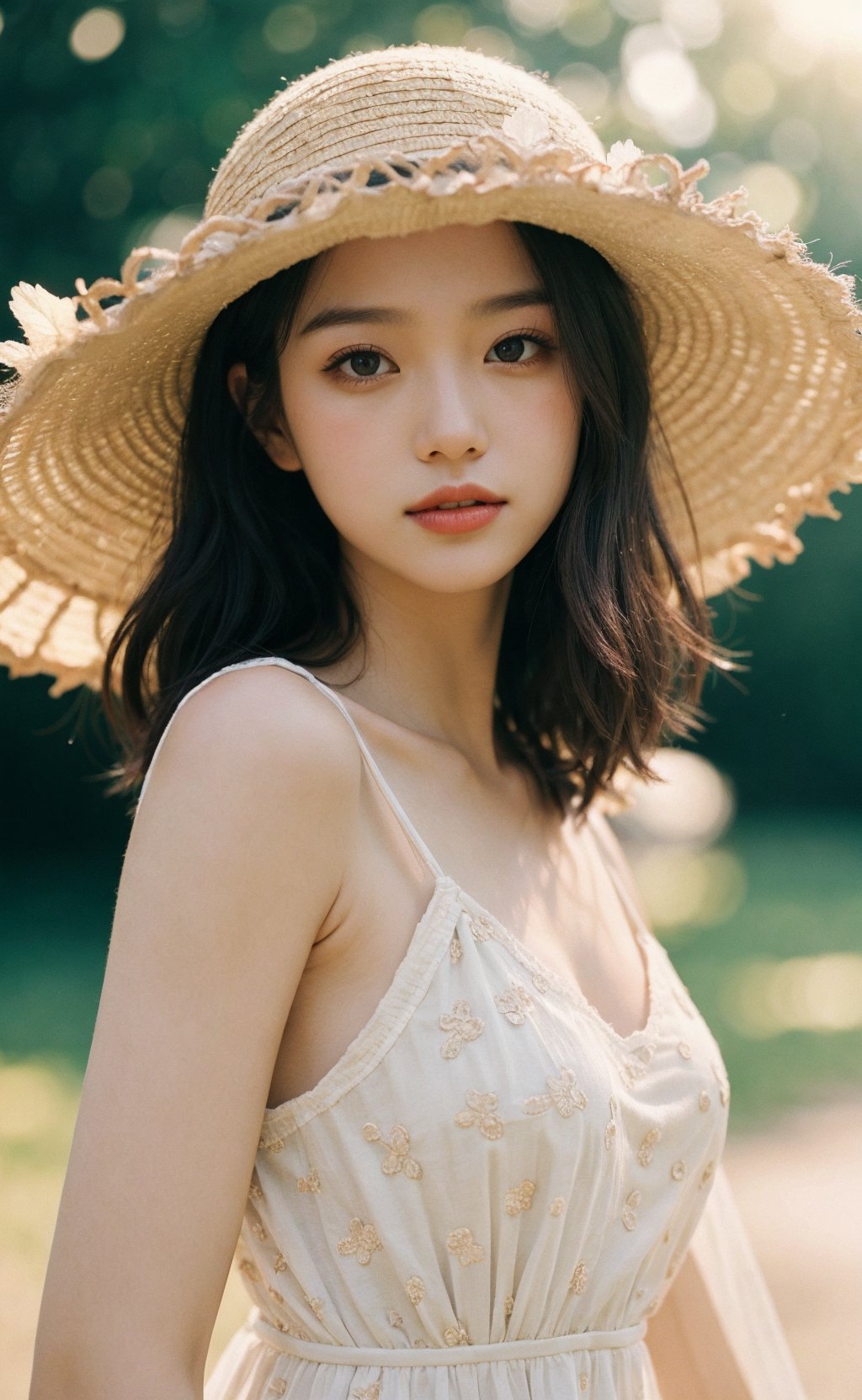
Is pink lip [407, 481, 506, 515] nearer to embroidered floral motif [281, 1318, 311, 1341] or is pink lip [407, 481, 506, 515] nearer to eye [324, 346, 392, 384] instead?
eye [324, 346, 392, 384]

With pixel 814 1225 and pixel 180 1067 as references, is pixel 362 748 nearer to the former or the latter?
pixel 180 1067

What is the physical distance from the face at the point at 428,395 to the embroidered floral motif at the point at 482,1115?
52 centimetres

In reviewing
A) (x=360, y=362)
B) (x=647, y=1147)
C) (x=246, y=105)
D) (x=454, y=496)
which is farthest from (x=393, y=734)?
(x=246, y=105)

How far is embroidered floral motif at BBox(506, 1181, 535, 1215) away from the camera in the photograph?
125 centimetres

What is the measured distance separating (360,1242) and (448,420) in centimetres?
77

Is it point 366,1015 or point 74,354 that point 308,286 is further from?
point 366,1015

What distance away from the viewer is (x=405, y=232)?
129cm

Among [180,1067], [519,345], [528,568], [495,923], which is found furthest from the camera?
[528,568]

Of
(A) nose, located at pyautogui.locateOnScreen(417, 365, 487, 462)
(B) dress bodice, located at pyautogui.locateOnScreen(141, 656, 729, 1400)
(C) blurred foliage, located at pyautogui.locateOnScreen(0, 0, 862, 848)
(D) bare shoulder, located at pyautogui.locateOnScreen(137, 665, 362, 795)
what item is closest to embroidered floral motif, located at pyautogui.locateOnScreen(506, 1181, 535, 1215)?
(B) dress bodice, located at pyautogui.locateOnScreen(141, 656, 729, 1400)

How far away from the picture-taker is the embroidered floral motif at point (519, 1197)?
1.25 m

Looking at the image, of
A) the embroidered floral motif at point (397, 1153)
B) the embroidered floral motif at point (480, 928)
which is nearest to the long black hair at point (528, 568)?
the embroidered floral motif at point (480, 928)

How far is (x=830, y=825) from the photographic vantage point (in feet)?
19.9

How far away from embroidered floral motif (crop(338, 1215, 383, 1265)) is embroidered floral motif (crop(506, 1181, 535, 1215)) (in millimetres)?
120

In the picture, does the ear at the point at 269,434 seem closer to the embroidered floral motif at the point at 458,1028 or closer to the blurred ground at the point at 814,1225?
the embroidered floral motif at the point at 458,1028
